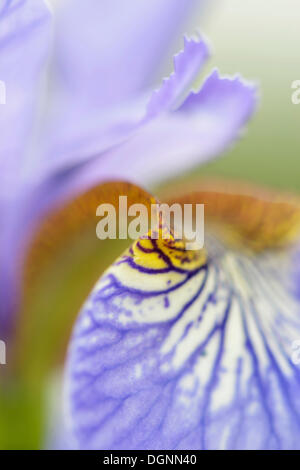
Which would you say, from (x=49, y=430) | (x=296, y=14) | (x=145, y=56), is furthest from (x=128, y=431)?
(x=296, y=14)

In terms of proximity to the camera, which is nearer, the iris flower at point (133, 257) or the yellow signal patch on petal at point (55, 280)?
the iris flower at point (133, 257)

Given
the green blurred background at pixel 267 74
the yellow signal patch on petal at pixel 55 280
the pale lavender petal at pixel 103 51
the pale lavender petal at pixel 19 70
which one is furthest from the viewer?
the green blurred background at pixel 267 74

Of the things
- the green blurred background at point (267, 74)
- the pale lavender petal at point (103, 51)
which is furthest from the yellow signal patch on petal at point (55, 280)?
the green blurred background at point (267, 74)

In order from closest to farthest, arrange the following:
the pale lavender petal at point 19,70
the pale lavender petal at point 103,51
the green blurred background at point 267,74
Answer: the pale lavender petal at point 19,70 → the pale lavender petal at point 103,51 → the green blurred background at point 267,74

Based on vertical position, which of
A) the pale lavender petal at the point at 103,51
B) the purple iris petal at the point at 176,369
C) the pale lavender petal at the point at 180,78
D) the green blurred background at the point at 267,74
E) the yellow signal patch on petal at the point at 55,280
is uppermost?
the green blurred background at the point at 267,74

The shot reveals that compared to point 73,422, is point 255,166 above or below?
above

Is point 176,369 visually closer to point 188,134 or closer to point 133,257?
point 133,257

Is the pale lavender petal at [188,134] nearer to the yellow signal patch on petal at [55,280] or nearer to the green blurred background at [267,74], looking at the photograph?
the yellow signal patch on petal at [55,280]

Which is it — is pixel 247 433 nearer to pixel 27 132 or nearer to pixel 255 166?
pixel 27 132

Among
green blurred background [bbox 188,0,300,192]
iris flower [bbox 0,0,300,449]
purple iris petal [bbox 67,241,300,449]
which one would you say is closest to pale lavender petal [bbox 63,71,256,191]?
iris flower [bbox 0,0,300,449]
